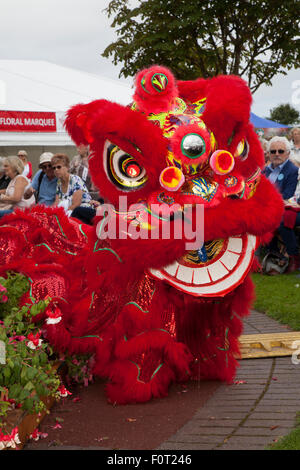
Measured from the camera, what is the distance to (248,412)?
131 inches

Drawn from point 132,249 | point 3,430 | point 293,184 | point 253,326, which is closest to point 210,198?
point 132,249

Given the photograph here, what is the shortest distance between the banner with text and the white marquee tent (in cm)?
2

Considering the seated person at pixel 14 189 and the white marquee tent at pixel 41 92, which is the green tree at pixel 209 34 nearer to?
the white marquee tent at pixel 41 92

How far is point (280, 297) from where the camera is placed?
619 centimetres

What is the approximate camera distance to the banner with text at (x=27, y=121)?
11.6 m

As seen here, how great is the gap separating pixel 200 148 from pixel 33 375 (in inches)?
59.9

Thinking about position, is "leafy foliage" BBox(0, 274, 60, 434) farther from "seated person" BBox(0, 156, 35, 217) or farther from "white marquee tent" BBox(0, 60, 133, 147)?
"white marquee tent" BBox(0, 60, 133, 147)

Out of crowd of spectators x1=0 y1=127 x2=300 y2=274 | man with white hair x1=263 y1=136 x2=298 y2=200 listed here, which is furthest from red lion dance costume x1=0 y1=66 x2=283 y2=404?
man with white hair x1=263 y1=136 x2=298 y2=200

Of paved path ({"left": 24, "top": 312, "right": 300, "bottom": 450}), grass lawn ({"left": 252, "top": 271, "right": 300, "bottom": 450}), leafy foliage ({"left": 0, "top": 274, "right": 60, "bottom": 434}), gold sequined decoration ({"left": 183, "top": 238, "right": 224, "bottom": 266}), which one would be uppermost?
gold sequined decoration ({"left": 183, "top": 238, "right": 224, "bottom": 266})

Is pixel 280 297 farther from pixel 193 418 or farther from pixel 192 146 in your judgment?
pixel 192 146

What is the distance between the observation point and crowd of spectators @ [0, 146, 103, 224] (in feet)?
22.5

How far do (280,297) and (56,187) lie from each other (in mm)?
3385

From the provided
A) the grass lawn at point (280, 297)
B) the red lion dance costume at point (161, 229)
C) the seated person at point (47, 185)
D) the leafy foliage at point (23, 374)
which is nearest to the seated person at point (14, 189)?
the seated person at point (47, 185)

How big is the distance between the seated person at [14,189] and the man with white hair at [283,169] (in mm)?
3218
